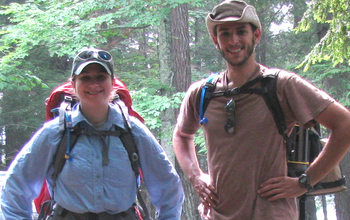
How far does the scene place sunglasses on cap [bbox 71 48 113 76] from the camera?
2.70 metres

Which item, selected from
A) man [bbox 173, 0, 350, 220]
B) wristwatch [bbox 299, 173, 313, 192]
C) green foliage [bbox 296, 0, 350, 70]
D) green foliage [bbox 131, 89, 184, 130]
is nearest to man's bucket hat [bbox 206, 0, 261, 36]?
man [bbox 173, 0, 350, 220]

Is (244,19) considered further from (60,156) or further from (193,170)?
(60,156)

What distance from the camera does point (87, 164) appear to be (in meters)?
2.58

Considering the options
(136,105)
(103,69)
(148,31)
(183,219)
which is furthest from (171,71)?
(103,69)

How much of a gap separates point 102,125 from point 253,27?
1128 mm

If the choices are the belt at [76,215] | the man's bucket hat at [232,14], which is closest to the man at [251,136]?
the man's bucket hat at [232,14]

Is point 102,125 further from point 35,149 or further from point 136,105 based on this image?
point 136,105

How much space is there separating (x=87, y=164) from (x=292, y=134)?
4.08 ft

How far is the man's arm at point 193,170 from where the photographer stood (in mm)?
2710

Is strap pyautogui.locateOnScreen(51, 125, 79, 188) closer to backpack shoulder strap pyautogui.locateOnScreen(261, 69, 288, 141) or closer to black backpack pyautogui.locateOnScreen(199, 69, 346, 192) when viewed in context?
black backpack pyautogui.locateOnScreen(199, 69, 346, 192)

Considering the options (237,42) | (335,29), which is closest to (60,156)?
(237,42)

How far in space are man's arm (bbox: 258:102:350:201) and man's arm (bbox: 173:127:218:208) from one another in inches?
14.0

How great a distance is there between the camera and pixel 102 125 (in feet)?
8.96

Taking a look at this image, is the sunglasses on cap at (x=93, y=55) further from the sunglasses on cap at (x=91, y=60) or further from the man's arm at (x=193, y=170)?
the man's arm at (x=193, y=170)
